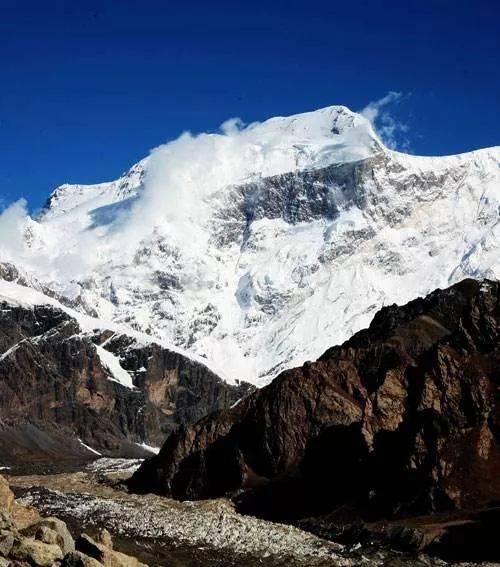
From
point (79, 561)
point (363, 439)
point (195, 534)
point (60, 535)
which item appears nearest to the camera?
point (79, 561)

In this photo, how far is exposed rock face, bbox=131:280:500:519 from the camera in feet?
324

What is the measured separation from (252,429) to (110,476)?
45905 millimetres

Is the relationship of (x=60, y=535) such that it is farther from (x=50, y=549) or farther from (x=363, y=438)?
(x=363, y=438)

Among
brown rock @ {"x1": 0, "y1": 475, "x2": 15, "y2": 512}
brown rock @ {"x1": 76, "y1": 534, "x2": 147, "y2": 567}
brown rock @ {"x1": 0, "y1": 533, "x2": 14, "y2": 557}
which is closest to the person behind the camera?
brown rock @ {"x1": 0, "y1": 533, "x2": 14, "y2": 557}

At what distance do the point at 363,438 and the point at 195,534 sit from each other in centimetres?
2908

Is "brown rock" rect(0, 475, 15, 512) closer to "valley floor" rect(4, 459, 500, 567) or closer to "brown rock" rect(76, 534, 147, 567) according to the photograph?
"valley floor" rect(4, 459, 500, 567)

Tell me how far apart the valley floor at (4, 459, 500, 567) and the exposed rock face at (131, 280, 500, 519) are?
9889 mm

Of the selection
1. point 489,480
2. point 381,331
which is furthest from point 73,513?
point 381,331

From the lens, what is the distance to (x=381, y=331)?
193250mm

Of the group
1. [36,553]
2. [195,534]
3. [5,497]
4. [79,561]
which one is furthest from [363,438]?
[79,561]

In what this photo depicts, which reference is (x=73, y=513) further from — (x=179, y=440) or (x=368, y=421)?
(x=179, y=440)

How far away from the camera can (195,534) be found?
9100 centimetres

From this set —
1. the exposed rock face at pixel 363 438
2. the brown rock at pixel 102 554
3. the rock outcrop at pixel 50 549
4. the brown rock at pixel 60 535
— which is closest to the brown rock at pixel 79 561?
the rock outcrop at pixel 50 549

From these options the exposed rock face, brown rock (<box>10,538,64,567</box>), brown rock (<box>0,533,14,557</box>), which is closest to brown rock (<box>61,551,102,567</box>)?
brown rock (<box>10,538,64,567</box>)
